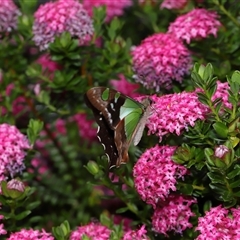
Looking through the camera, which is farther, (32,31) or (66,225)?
(32,31)

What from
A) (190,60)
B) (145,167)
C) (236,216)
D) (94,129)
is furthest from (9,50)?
(236,216)

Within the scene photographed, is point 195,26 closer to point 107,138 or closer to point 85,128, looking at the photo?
point 107,138

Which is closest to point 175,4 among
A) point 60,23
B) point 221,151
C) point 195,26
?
point 195,26

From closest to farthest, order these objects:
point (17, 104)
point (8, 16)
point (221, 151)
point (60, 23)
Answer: point (221, 151)
point (60, 23)
point (8, 16)
point (17, 104)

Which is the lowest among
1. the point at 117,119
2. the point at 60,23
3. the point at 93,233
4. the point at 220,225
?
the point at 93,233

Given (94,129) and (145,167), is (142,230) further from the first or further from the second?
(94,129)

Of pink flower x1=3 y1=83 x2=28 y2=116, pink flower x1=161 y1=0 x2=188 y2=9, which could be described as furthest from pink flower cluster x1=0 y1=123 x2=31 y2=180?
pink flower x1=161 y1=0 x2=188 y2=9
